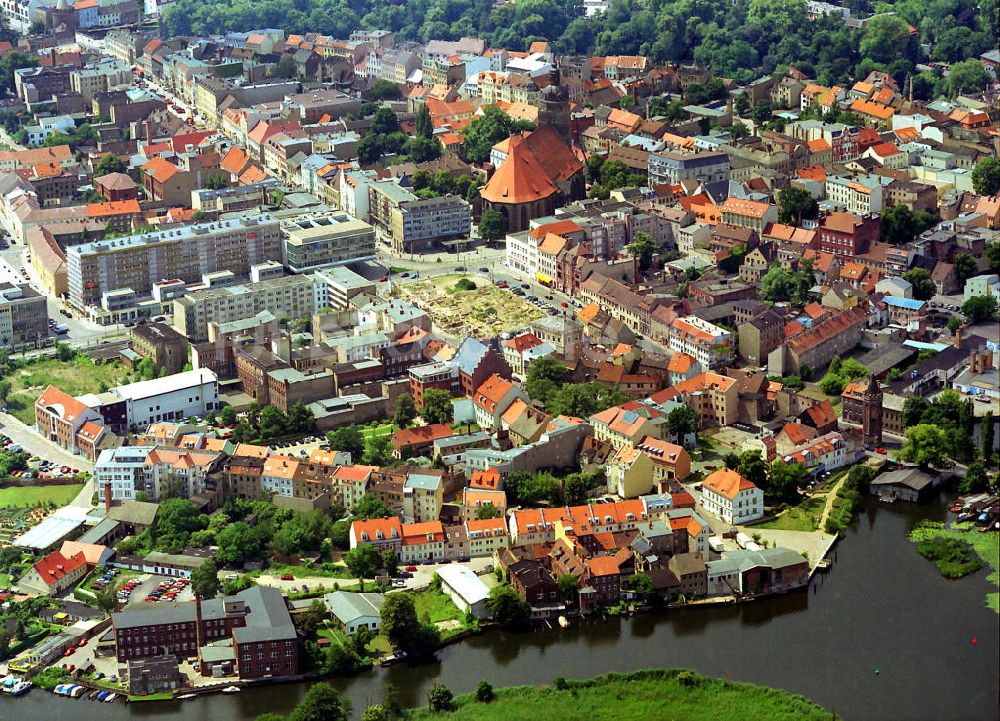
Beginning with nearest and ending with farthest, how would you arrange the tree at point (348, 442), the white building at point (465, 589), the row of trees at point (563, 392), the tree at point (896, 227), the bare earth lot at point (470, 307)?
the white building at point (465, 589) < the tree at point (348, 442) < the row of trees at point (563, 392) < the bare earth lot at point (470, 307) < the tree at point (896, 227)

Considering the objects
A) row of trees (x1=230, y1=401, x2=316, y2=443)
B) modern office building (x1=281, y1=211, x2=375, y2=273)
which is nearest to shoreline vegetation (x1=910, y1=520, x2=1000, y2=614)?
row of trees (x1=230, y1=401, x2=316, y2=443)

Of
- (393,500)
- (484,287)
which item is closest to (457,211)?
(484,287)

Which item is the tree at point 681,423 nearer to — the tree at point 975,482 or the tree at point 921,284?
the tree at point 975,482

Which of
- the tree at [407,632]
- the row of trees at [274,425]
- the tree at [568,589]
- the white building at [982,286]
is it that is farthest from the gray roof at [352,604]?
the white building at [982,286]

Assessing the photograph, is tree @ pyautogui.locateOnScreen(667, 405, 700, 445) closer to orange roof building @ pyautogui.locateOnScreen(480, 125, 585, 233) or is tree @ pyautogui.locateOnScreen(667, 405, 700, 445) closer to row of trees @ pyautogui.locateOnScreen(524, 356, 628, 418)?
row of trees @ pyautogui.locateOnScreen(524, 356, 628, 418)

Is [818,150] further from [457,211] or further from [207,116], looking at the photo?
[207,116]
